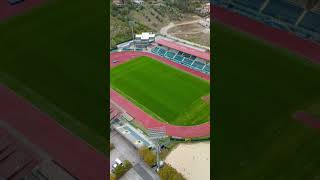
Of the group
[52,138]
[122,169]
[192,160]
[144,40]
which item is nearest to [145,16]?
[144,40]

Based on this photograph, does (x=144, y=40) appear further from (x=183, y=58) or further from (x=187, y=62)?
(x=187, y=62)

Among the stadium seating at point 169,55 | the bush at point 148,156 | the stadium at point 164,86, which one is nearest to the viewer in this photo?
the bush at point 148,156

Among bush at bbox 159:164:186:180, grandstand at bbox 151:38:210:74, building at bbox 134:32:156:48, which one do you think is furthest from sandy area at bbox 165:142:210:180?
building at bbox 134:32:156:48

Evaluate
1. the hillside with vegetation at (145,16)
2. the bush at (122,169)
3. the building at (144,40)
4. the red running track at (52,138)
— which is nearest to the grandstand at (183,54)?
the building at (144,40)
